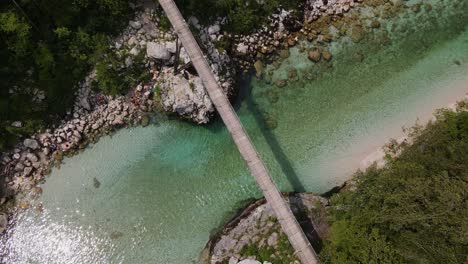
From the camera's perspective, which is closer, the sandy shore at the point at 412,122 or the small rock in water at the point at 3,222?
the sandy shore at the point at 412,122

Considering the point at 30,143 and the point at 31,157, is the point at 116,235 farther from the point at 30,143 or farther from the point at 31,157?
the point at 30,143

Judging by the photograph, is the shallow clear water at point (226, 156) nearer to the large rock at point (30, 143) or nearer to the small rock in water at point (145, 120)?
the small rock in water at point (145, 120)

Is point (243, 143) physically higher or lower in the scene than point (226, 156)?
lower

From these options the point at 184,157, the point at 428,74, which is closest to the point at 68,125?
the point at 184,157

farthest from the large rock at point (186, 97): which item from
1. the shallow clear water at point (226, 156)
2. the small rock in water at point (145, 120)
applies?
the small rock in water at point (145, 120)

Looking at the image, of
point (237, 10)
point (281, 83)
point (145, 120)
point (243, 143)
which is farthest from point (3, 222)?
point (237, 10)
